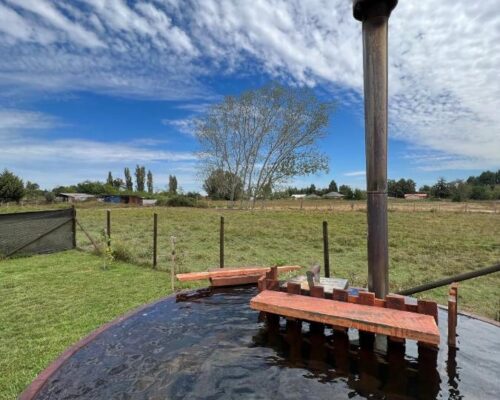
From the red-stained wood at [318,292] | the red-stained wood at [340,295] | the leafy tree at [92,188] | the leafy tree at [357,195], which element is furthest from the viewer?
the leafy tree at [92,188]

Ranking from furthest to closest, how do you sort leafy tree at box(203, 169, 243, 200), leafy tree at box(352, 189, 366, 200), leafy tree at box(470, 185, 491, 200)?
leafy tree at box(470, 185, 491, 200), leafy tree at box(352, 189, 366, 200), leafy tree at box(203, 169, 243, 200)

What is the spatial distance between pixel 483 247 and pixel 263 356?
34.7ft

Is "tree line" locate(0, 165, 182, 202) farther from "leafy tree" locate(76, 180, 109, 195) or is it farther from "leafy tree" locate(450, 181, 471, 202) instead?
"leafy tree" locate(450, 181, 471, 202)

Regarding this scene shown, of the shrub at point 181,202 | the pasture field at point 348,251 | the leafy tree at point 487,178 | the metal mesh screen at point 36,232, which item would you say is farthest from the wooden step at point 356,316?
the leafy tree at point 487,178

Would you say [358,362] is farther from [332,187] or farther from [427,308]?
[332,187]

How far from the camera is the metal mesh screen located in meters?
8.98

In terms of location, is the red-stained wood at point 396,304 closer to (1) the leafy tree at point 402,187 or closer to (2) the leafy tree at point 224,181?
(2) the leafy tree at point 224,181

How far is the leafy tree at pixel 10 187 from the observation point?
40844 mm

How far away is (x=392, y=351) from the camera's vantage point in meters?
2.64

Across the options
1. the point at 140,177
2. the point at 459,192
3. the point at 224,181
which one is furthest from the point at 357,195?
the point at 140,177

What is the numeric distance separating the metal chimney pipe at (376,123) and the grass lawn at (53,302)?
3088 millimetres

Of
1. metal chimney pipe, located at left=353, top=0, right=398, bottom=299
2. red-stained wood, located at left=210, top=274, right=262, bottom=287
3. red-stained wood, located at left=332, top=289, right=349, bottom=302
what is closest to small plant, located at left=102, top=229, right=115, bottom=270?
red-stained wood, located at left=210, top=274, right=262, bottom=287

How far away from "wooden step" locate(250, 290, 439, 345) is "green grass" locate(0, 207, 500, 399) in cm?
213

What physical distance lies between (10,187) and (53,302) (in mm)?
44784
